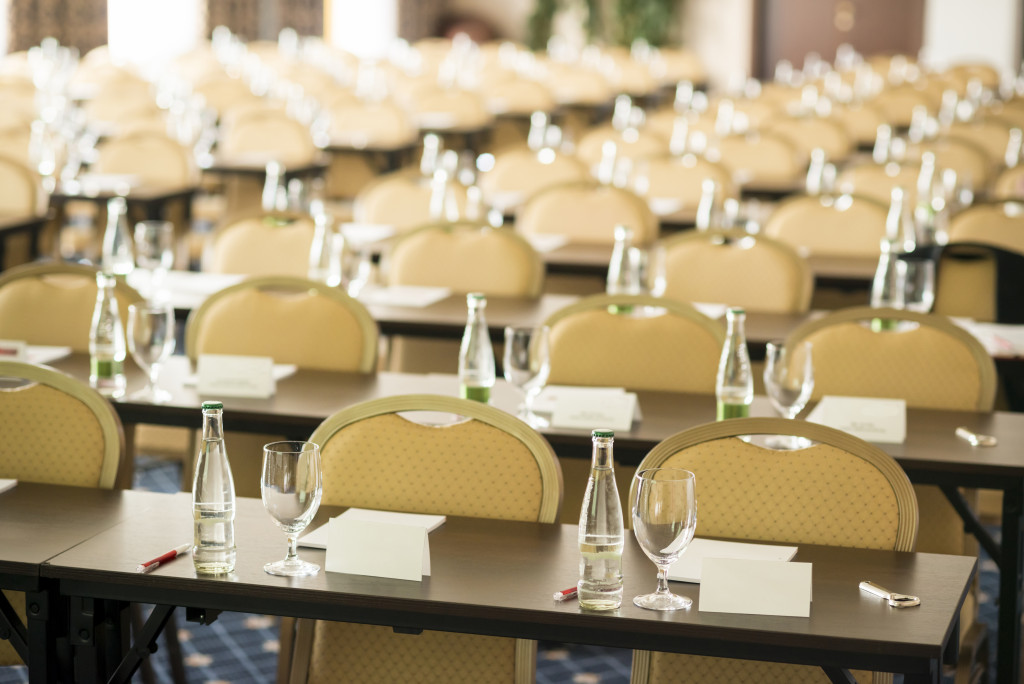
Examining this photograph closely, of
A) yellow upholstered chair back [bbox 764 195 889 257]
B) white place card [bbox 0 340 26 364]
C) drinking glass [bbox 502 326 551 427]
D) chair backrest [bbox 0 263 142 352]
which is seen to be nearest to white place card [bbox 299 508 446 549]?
drinking glass [bbox 502 326 551 427]

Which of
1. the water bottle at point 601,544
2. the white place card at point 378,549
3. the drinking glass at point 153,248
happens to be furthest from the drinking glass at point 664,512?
the drinking glass at point 153,248

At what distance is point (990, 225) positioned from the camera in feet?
19.7

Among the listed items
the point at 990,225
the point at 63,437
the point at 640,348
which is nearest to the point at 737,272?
the point at 640,348

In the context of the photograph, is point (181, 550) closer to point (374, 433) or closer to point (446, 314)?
point (374, 433)

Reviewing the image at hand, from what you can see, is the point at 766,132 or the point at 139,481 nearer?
the point at 139,481

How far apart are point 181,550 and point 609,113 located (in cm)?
1416

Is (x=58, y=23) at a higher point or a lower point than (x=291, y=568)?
higher

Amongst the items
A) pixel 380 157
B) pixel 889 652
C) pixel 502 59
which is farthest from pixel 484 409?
pixel 502 59

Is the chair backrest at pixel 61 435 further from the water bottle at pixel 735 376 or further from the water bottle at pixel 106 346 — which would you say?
the water bottle at pixel 735 376

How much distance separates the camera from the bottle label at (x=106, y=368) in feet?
12.1

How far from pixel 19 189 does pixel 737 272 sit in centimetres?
388

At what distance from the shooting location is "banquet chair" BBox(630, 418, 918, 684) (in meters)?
2.68

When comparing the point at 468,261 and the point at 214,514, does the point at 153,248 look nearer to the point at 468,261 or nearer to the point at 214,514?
the point at 468,261

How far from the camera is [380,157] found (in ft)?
35.8
